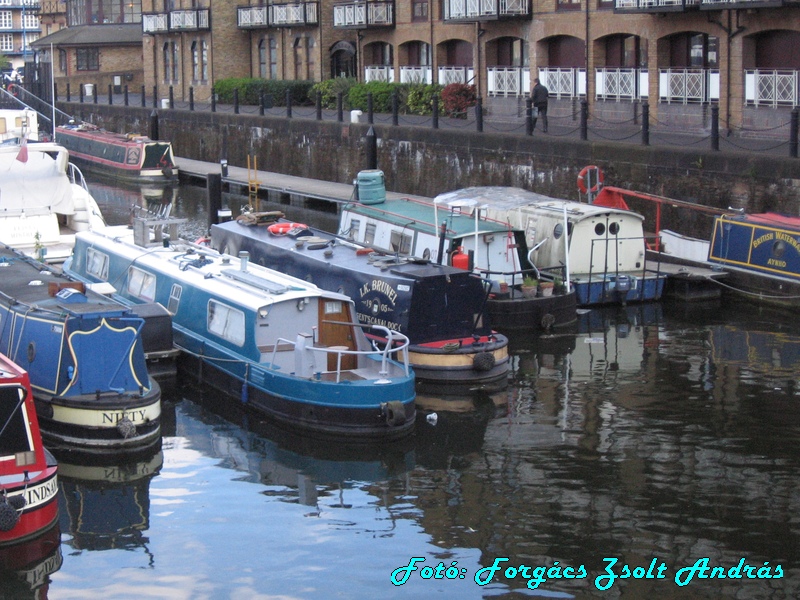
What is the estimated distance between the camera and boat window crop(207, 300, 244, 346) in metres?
17.7

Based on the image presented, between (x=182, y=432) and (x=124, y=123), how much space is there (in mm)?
41856

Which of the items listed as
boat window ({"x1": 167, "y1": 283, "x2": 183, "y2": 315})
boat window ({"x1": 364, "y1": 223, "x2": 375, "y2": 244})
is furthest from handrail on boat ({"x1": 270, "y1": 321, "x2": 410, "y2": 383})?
boat window ({"x1": 364, "y1": 223, "x2": 375, "y2": 244})

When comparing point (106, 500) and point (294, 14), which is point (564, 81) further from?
point (106, 500)

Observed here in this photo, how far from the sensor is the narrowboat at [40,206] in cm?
2541

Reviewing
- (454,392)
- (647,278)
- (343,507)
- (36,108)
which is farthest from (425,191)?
(36,108)

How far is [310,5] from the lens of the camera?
2004 inches

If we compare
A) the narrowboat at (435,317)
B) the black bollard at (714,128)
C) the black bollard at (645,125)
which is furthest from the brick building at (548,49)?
the narrowboat at (435,317)

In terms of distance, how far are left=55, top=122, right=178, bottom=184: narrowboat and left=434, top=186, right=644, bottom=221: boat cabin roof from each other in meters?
23.2

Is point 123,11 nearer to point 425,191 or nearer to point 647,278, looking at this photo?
point 425,191

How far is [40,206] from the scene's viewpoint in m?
26.5

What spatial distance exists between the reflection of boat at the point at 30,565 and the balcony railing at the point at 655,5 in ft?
76.9

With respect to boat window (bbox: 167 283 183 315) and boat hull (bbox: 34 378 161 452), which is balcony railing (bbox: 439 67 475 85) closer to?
boat window (bbox: 167 283 183 315)

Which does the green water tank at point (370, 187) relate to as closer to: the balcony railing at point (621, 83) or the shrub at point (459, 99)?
the balcony railing at point (621, 83)

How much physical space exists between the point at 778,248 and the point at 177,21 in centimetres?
4206
